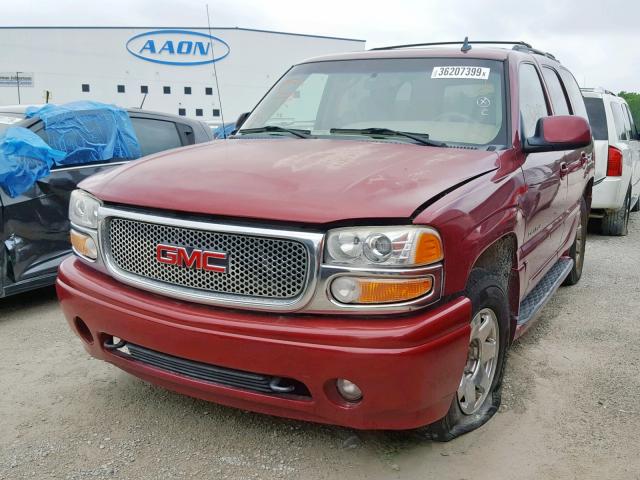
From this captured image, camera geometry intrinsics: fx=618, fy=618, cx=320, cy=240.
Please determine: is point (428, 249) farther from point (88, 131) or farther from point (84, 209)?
point (88, 131)

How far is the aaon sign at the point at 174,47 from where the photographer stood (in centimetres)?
3653

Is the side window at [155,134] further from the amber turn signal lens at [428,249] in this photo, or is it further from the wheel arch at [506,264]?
the amber turn signal lens at [428,249]

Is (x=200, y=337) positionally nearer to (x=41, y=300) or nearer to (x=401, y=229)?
(x=401, y=229)

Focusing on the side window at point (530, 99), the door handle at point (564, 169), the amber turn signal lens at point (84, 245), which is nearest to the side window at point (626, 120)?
the door handle at point (564, 169)

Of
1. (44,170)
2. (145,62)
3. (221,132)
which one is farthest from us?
(145,62)

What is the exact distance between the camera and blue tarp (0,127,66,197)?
4.50 meters

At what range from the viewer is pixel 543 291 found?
4105mm

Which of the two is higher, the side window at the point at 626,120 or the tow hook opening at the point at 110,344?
the side window at the point at 626,120

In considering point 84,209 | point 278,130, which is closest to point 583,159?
point 278,130

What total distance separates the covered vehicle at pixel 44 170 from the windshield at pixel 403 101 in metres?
1.81

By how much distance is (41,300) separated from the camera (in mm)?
5090

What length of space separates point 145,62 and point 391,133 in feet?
120

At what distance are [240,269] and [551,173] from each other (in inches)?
87.7

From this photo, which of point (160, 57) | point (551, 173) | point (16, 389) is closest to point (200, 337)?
point (16, 389)
